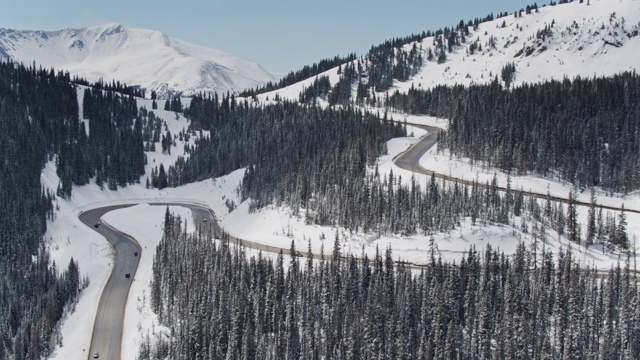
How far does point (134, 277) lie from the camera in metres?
130

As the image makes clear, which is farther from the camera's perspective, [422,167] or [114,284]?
[422,167]

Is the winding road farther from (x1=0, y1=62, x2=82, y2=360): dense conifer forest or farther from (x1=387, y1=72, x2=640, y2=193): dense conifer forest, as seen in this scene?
(x1=387, y1=72, x2=640, y2=193): dense conifer forest

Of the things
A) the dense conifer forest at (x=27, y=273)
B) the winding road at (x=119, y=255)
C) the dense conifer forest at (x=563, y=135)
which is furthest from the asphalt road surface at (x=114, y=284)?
the dense conifer forest at (x=563, y=135)

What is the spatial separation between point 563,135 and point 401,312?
9393cm

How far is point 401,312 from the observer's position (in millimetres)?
90188

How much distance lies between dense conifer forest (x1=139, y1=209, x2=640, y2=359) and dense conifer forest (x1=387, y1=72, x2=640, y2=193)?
171ft

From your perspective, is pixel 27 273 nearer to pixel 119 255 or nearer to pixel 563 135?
pixel 119 255

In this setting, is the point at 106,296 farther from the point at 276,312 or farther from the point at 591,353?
the point at 591,353

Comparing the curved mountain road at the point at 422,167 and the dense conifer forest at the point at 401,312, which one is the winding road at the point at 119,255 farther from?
the dense conifer forest at the point at 401,312


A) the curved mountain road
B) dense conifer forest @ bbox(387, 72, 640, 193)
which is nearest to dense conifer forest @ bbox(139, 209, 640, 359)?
the curved mountain road

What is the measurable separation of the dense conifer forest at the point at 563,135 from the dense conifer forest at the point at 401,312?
52.2 m

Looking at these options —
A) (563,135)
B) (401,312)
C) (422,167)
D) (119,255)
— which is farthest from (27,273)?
(563,135)

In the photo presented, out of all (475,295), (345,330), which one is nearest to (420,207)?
(475,295)

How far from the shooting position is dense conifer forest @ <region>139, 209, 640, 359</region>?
8512cm
